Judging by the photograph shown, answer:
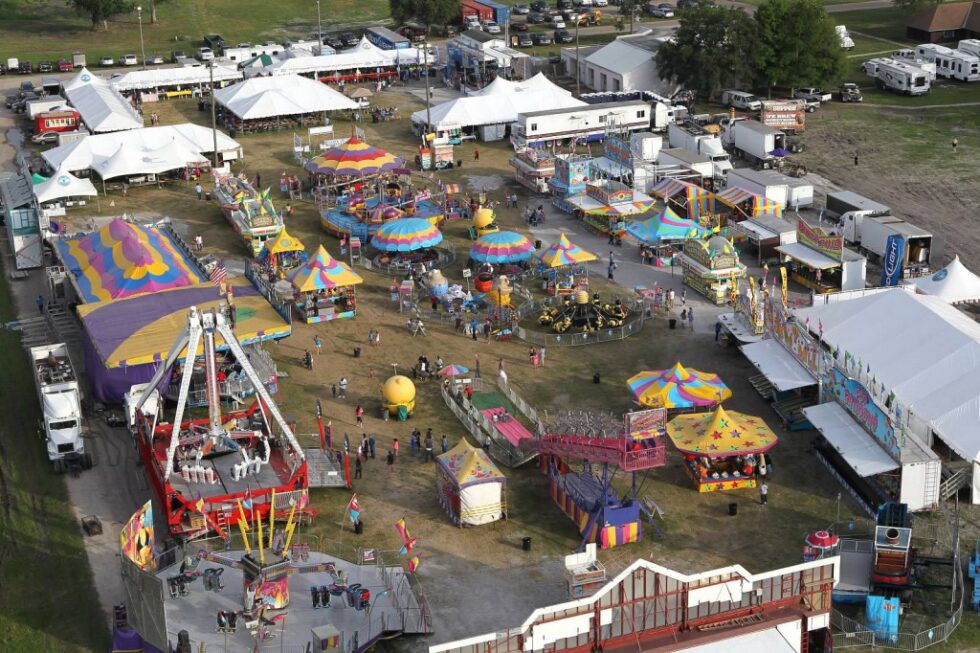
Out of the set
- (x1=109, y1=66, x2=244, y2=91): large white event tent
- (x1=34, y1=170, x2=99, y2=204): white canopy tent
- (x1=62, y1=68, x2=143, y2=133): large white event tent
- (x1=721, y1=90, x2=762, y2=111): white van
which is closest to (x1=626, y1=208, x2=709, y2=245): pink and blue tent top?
(x1=721, y1=90, x2=762, y2=111): white van

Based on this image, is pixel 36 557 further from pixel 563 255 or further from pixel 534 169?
pixel 534 169

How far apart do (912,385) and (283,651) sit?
2411 cm

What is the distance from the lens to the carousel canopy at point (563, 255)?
66500 mm

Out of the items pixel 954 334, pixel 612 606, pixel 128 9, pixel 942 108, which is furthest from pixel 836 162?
pixel 128 9

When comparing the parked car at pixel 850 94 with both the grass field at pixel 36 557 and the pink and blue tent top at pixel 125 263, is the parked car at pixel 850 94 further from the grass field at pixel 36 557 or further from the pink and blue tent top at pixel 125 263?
the grass field at pixel 36 557

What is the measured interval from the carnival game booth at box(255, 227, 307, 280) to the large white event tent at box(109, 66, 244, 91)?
3936 cm

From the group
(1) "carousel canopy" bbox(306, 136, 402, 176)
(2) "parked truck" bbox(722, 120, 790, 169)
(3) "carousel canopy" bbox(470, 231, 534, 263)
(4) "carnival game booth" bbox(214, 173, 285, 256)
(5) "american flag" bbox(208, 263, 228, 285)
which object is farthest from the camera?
(2) "parked truck" bbox(722, 120, 790, 169)

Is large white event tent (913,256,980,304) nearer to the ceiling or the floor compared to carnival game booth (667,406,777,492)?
nearer to the ceiling

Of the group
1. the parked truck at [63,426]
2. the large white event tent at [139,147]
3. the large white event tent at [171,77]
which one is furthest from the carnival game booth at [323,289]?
the large white event tent at [171,77]

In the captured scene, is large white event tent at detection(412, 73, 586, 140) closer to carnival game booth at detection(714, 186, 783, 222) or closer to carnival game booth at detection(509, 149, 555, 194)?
carnival game booth at detection(509, 149, 555, 194)

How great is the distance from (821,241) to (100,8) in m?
84.7

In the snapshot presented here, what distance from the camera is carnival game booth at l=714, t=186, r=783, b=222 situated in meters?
74.2

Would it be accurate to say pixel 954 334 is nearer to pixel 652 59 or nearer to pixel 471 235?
pixel 471 235

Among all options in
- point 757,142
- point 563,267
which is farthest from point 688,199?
point 757,142
